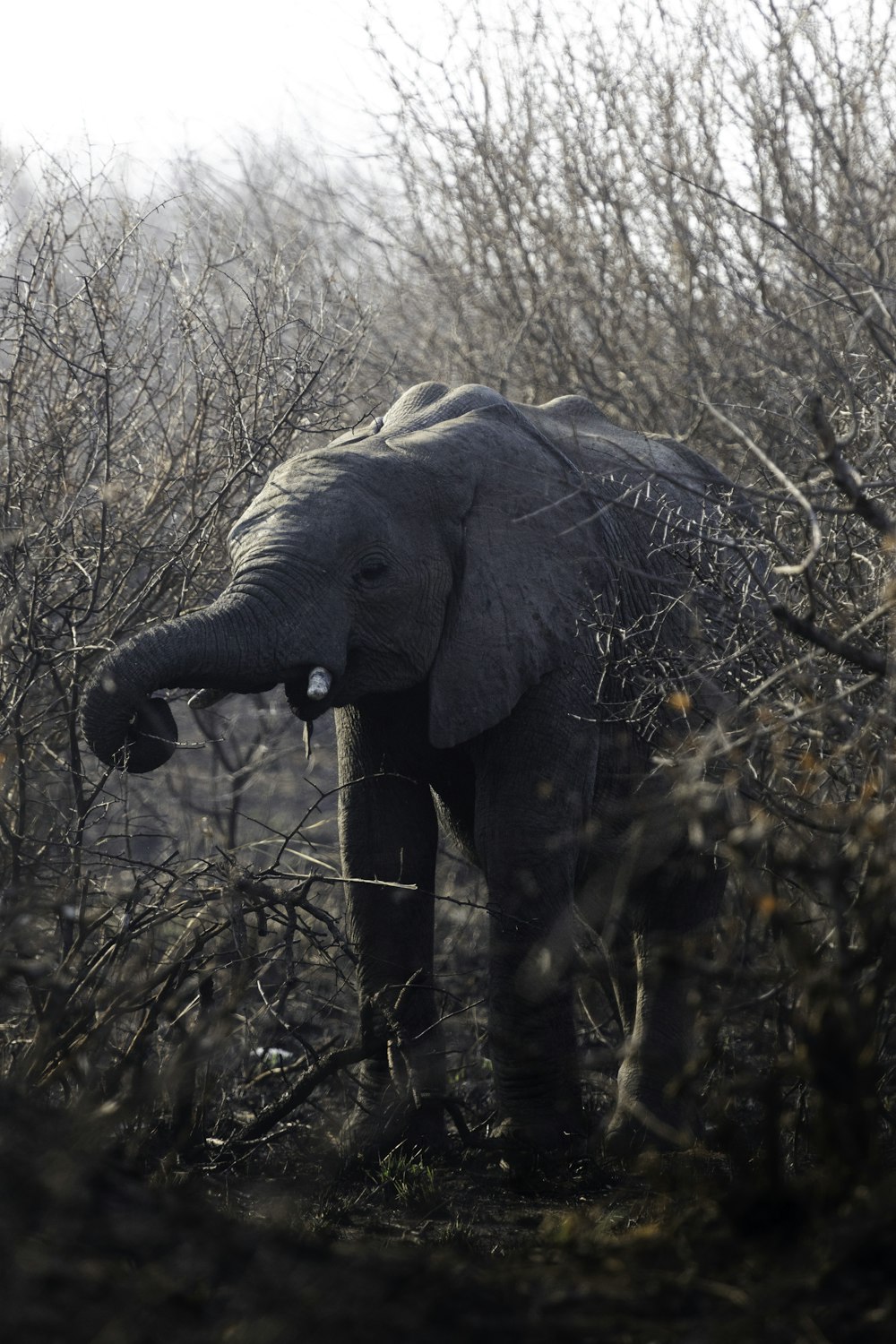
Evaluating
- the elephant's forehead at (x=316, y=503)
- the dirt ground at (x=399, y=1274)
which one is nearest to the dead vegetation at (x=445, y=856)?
the dirt ground at (x=399, y=1274)

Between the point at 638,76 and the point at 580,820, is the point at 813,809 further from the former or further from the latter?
the point at 638,76

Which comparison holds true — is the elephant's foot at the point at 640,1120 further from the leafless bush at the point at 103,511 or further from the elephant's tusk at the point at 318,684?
the elephant's tusk at the point at 318,684

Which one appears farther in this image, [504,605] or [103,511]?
[103,511]

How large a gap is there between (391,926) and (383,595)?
41.0 inches

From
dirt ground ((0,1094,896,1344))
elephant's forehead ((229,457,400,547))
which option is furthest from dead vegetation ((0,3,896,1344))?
elephant's forehead ((229,457,400,547))

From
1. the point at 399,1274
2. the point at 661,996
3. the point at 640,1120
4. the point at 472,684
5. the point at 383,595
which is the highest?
the point at 383,595

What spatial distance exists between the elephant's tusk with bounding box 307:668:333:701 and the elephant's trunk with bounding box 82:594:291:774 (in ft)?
0.30

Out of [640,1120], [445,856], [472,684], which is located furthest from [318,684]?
[445,856]

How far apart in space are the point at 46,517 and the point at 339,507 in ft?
4.21

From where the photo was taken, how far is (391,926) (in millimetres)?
5223

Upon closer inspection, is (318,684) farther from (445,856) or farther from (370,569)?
(445,856)

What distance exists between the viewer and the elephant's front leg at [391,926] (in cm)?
508

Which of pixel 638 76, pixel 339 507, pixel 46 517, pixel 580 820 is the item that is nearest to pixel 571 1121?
pixel 580 820

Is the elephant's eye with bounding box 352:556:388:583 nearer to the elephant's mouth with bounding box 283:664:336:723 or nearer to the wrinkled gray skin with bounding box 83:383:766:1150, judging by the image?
the wrinkled gray skin with bounding box 83:383:766:1150
